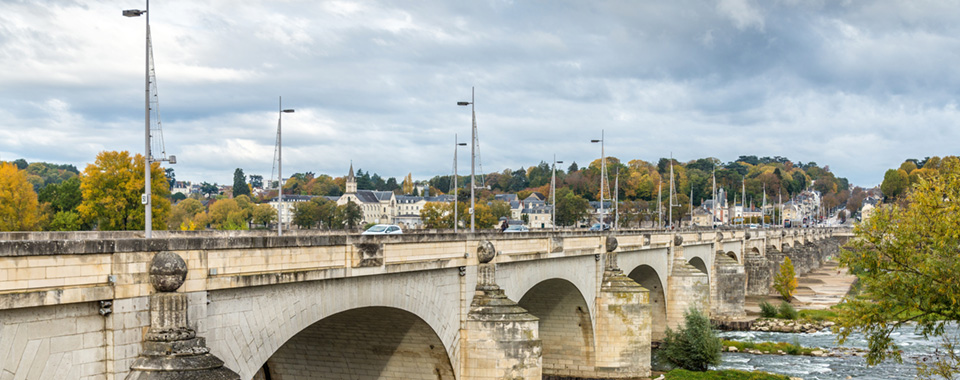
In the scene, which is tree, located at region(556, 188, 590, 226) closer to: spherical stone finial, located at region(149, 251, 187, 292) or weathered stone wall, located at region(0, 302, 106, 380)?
spherical stone finial, located at region(149, 251, 187, 292)

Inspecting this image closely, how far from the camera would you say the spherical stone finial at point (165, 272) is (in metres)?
14.2

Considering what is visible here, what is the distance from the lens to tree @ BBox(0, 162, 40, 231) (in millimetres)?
68125

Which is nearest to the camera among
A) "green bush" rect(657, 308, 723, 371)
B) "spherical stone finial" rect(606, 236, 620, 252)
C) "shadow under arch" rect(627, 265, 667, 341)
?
"spherical stone finial" rect(606, 236, 620, 252)

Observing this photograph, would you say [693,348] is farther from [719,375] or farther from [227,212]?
[227,212]

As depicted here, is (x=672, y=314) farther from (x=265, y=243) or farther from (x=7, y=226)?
(x=7, y=226)

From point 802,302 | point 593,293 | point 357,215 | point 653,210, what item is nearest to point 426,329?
point 593,293

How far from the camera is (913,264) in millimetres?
22500

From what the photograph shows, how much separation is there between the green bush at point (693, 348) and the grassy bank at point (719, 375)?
1.92 m

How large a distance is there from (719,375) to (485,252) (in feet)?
67.2

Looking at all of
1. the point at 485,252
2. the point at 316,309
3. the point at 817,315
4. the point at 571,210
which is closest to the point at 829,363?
the point at 817,315

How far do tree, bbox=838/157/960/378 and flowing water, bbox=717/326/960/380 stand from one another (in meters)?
24.0

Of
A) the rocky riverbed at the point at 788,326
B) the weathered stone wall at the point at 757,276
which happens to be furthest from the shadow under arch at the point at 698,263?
the weathered stone wall at the point at 757,276

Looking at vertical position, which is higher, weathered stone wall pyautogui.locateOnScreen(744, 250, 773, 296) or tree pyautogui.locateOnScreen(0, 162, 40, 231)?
tree pyautogui.locateOnScreen(0, 162, 40, 231)

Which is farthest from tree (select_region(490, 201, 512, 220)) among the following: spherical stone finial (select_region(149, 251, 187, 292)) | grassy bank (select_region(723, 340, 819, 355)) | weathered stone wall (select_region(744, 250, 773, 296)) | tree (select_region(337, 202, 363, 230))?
spherical stone finial (select_region(149, 251, 187, 292))
